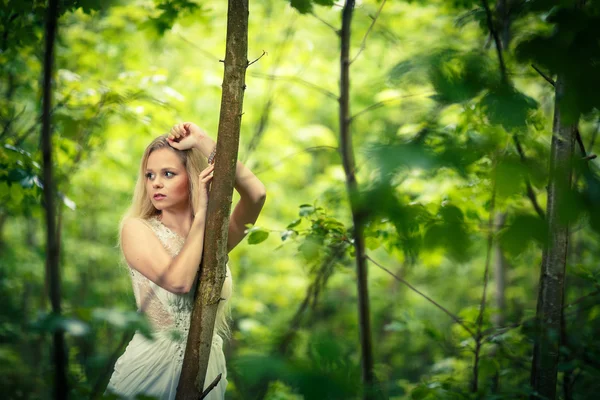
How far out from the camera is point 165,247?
2.03 meters

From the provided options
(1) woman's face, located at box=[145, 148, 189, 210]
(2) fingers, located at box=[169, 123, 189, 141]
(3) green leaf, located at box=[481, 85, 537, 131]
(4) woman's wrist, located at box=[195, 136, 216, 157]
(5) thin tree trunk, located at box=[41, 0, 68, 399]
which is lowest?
(5) thin tree trunk, located at box=[41, 0, 68, 399]

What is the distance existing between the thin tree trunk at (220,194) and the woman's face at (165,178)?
0.57m

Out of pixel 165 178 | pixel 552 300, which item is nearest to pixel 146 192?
pixel 165 178

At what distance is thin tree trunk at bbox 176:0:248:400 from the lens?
1.54 meters

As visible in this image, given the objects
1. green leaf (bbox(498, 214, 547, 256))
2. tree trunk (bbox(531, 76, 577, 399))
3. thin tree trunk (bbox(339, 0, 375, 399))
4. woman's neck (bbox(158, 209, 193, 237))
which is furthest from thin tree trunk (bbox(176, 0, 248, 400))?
tree trunk (bbox(531, 76, 577, 399))

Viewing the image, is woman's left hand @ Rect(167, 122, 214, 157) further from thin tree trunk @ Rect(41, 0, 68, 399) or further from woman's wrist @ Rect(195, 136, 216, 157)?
thin tree trunk @ Rect(41, 0, 68, 399)

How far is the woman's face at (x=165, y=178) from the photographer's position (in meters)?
2.06

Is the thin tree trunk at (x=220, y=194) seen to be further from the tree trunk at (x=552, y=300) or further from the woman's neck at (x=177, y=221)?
the tree trunk at (x=552, y=300)

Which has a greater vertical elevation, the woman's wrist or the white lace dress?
the woman's wrist

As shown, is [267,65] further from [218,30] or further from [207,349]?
[207,349]

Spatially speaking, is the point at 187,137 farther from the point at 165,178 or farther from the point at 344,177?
the point at 344,177

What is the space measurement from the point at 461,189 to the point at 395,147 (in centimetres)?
174

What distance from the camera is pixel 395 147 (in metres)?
0.93

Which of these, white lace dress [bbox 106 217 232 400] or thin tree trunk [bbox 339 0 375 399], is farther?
thin tree trunk [bbox 339 0 375 399]
